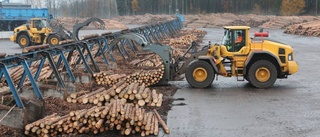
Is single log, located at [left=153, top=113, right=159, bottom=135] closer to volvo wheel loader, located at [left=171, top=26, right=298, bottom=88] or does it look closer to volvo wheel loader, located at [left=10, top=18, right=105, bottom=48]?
volvo wheel loader, located at [left=171, top=26, right=298, bottom=88]

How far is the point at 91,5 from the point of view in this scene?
95.4 metres

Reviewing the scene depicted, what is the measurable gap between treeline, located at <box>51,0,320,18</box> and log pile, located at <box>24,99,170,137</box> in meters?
76.5

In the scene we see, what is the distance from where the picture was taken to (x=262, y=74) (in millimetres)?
16016

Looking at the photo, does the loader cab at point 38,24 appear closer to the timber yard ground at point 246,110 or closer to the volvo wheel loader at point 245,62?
the timber yard ground at point 246,110

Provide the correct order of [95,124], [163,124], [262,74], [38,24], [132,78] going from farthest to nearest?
[38,24], [132,78], [262,74], [163,124], [95,124]

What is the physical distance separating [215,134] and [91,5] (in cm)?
8795

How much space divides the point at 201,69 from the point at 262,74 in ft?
7.37

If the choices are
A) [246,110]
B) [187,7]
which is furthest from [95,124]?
[187,7]

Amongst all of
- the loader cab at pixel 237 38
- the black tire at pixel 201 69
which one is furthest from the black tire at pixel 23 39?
the loader cab at pixel 237 38

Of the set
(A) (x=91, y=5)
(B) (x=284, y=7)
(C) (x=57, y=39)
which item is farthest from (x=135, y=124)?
(A) (x=91, y=5)

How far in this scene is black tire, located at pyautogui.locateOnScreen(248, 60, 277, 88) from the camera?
1589cm

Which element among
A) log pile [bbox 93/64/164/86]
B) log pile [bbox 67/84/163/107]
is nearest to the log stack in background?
log pile [bbox 67/84/163/107]

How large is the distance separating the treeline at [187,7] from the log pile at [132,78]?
7040 cm

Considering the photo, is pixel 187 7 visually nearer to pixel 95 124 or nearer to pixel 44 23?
pixel 44 23
